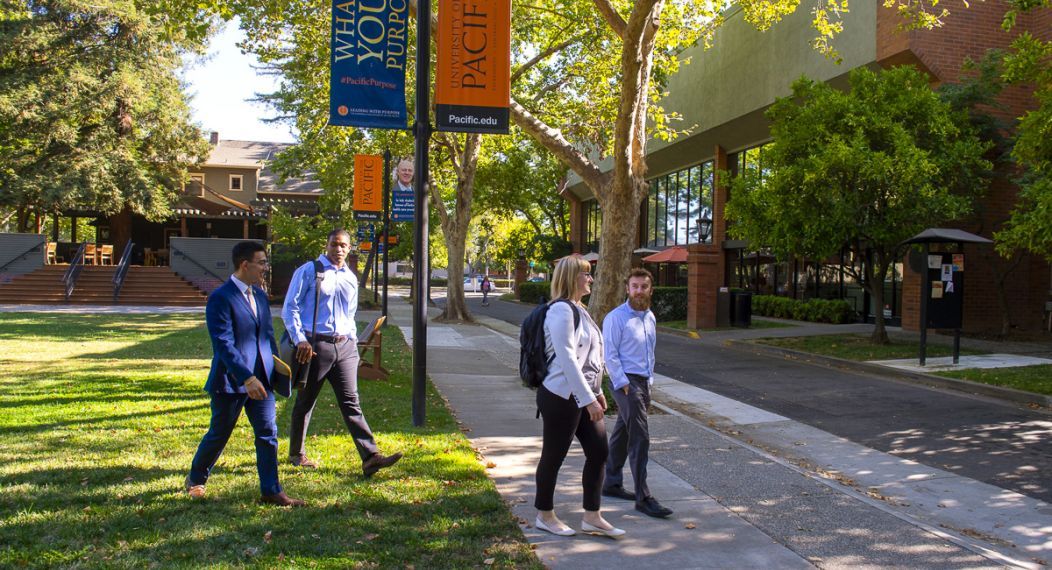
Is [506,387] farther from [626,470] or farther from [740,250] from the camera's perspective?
[740,250]

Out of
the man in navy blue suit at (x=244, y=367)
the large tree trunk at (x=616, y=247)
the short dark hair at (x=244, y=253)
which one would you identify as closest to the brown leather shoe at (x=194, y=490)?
the man in navy blue suit at (x=244, y=367)

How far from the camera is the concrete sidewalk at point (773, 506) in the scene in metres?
4.57

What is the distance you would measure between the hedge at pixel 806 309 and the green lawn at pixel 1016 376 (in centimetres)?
995

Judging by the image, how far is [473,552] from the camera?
14.4 ft

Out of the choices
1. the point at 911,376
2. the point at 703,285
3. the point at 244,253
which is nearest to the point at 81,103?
the point at 703,285

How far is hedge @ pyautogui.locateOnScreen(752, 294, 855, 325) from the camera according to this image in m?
23.1

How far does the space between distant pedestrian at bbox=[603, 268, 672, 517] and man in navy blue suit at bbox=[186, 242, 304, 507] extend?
2239 millimetres

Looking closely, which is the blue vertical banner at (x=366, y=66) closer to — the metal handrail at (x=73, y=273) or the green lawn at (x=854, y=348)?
the green lawn at (x=854, y=348)

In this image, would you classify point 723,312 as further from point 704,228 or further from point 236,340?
point 236,340

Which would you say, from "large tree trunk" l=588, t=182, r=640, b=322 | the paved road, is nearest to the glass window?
the paved road

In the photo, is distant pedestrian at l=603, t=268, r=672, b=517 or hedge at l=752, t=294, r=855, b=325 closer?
distant pedestrian at l=603, t=268, r=672, b=517

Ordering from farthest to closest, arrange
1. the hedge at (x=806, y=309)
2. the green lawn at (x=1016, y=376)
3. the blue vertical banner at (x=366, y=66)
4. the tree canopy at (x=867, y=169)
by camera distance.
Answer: the hedge at (x=806, y=309), the tree canopy at (x=867, y=169), the green lawn at (x=1016, y=376), the blue vertical banner at (x=366, y=66)

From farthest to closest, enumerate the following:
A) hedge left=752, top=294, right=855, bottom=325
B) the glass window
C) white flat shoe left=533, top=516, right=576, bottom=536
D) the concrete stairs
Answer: the glass window < the concrete stairs < hedge left=752, top=294, right=855, bottom=325 < white flat shoe left=533, top=516, right=576, bottom=536

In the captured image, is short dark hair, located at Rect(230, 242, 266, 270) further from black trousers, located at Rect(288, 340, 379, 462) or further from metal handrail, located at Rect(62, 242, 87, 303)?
metal handrail, located at Rect(62, 242, 87, 303)
